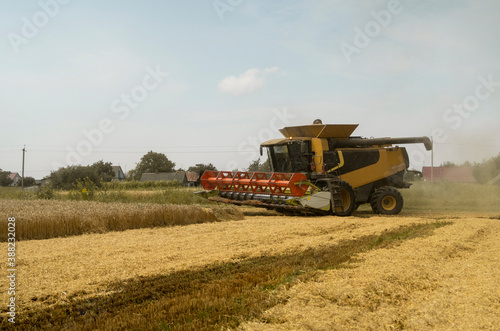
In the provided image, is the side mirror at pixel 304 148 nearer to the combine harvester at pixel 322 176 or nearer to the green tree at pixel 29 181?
the combine harvester at pixel 322 176

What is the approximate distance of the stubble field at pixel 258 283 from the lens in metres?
3.78

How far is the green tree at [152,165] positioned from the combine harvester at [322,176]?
1963 inches

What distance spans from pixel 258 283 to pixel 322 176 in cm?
871

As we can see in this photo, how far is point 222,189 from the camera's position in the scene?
14.3 m

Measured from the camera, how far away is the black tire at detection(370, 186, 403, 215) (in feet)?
45.3

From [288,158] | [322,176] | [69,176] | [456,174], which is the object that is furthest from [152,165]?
[322,176]

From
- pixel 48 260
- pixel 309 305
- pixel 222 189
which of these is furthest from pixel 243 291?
pixel 222 189

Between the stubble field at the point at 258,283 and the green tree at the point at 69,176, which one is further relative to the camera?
the green tree at the point at 69,176

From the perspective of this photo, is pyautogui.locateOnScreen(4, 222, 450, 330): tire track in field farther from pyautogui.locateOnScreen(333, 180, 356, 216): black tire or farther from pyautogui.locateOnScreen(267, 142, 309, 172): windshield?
pyautogui.locateOnScreen(267, 142, 309, 172): windshield

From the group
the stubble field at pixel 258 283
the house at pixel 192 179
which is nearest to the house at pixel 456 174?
the house at pixel 192 179

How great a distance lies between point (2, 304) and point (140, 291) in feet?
4.13

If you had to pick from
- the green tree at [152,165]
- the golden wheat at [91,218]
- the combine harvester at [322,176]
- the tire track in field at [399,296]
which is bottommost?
the tire track in field at [399,296]

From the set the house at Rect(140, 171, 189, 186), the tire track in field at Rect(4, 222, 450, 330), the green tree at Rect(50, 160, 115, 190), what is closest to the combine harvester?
the tire track in field at Rect(4, 222, 450, 330)

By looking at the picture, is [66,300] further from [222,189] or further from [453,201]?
[453,201]
